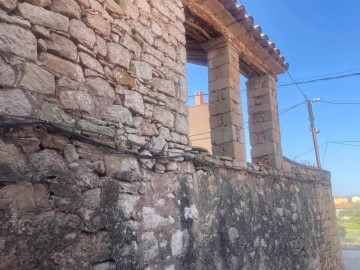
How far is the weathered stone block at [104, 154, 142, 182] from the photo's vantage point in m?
2.05

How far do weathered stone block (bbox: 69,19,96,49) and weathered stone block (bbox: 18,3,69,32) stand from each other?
0.15ft

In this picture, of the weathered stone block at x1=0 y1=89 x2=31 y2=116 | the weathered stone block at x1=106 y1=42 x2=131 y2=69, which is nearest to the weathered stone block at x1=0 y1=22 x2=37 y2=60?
the weathered stone block at x1=0 y1=89 x2=31 y2=116

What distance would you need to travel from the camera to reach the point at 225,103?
155 inches

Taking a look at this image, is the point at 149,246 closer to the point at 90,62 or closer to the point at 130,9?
the point at 90,62

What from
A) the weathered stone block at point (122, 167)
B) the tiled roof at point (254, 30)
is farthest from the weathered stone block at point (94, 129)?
the tiled roof at point (254, 30)

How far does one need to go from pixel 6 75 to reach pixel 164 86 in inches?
53.5

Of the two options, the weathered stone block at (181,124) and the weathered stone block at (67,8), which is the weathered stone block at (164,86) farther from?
the weathered stone block at (67,8)

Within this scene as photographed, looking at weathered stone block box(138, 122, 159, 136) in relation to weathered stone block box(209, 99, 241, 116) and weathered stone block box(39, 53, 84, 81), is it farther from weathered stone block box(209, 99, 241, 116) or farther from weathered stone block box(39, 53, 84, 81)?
weathered stone block box(209, 99, 241, 116)

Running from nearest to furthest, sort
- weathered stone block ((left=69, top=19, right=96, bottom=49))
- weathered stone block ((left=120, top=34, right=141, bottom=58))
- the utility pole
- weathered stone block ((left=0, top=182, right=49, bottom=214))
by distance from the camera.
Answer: weathered stone block ((left=0, top=182, right=49, bottom=214)) < weathered stone block ((left=69, top=19, right=96, bottom=49)) < weathered stone block ((left=120, top=34, right=141, bottom=58)) < the utility pole

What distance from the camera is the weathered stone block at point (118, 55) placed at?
7.18 ft

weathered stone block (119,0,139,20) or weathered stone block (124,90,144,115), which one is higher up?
weathered stone block (119,0,139,20)

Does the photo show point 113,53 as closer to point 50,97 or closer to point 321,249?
point 50,97

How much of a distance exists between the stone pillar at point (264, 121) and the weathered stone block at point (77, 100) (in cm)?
341

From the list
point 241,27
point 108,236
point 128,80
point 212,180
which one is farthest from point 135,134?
point 241,27
